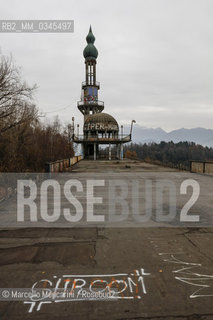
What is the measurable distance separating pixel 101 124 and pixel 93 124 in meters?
1.90

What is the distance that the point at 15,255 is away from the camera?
207 inches

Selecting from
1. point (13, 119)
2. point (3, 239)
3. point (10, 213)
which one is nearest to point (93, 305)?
point (3, 239)

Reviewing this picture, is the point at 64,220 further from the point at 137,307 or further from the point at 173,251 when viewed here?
the point at 137,307

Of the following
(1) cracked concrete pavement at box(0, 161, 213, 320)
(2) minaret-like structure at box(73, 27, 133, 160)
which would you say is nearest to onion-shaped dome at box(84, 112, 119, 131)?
(2) minaret-like structure at box(73, 27, 133, 160)

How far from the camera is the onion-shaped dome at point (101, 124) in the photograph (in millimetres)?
47375

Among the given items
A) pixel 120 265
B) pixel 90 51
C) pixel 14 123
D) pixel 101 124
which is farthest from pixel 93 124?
pixel 120 265

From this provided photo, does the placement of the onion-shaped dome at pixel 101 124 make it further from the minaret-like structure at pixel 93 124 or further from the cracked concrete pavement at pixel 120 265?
the cracked concrete pavement at pixel 120 265

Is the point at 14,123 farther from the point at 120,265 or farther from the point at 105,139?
the point at 105,139

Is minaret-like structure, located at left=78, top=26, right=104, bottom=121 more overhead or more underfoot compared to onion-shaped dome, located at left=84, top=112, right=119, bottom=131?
more overhead

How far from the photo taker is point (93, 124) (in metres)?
47.9

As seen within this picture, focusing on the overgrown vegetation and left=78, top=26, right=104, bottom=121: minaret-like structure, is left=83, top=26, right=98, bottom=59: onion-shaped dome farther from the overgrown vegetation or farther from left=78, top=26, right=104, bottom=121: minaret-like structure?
the overgrown vegetation

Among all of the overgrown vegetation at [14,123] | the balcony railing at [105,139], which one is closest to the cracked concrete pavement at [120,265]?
the overgrown vegetation at [14,123]

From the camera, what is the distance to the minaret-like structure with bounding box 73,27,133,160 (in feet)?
151

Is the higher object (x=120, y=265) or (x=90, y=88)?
(x=90, y=88)
